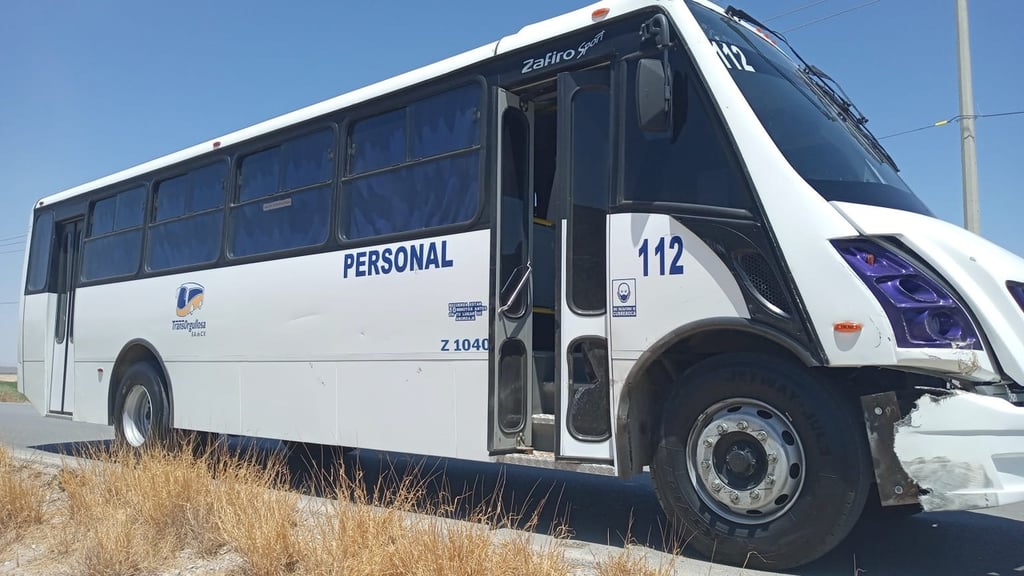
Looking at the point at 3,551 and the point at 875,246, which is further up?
the point at 875,246

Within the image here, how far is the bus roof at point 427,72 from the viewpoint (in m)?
5.41

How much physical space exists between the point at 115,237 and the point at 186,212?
5.51ft

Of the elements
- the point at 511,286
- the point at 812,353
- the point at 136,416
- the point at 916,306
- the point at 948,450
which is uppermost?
the point at 511,286

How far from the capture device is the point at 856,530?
5.44m

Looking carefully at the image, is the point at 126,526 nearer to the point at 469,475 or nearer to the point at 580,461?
the point at 580,461

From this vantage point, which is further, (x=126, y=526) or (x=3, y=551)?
(x=3, y=551)

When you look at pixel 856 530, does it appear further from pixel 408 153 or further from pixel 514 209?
pixel 408 153

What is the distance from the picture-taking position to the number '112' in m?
4.71

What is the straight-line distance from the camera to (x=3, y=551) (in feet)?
17.5

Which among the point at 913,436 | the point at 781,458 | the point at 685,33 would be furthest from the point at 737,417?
Result: the point at 685,33

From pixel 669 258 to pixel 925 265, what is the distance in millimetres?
1329

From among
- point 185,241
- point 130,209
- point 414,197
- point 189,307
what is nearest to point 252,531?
point 414,197

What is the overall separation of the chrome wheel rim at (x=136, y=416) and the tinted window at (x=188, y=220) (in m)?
1.49

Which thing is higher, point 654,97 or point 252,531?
point 654,97
